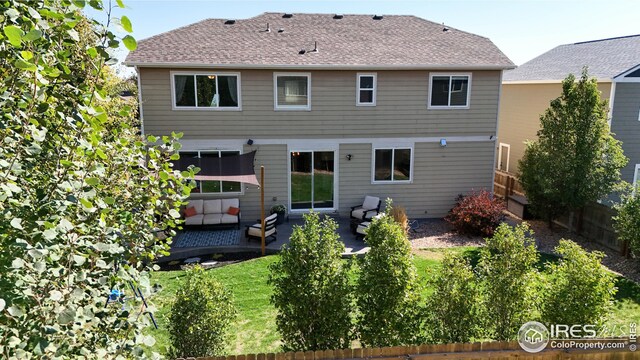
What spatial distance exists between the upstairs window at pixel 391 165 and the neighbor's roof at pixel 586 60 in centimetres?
797

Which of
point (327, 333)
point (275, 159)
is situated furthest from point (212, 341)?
point (275, 159)

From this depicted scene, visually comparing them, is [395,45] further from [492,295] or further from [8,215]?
[8,215]

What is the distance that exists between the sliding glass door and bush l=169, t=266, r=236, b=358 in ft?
31.1

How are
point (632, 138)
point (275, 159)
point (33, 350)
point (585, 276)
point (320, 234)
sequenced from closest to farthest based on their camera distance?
point (33, 350) < point (585, 276) < point (320, 234) < point (275, 159) < point (632, 138)

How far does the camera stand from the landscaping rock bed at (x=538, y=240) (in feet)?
37.3

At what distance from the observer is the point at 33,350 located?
1979 mm

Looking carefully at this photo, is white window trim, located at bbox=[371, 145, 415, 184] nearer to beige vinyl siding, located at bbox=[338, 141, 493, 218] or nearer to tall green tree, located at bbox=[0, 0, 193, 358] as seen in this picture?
beige vinyl siding, located at bbox=[338, 141, 493, 218]

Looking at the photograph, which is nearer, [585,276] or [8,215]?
[8,215]

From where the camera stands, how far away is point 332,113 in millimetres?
14719

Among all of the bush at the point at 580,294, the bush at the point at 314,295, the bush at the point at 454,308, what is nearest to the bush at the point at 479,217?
the bush at the point at 580,294

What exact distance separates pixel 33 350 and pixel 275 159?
12.8 metres

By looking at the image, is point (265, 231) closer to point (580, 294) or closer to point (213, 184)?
point (213, 184)

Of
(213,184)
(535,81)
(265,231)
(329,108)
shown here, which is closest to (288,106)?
(329,108)

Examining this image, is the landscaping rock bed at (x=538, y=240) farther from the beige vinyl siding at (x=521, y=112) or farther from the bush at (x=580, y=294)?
the bush at (x=580, y=294)
